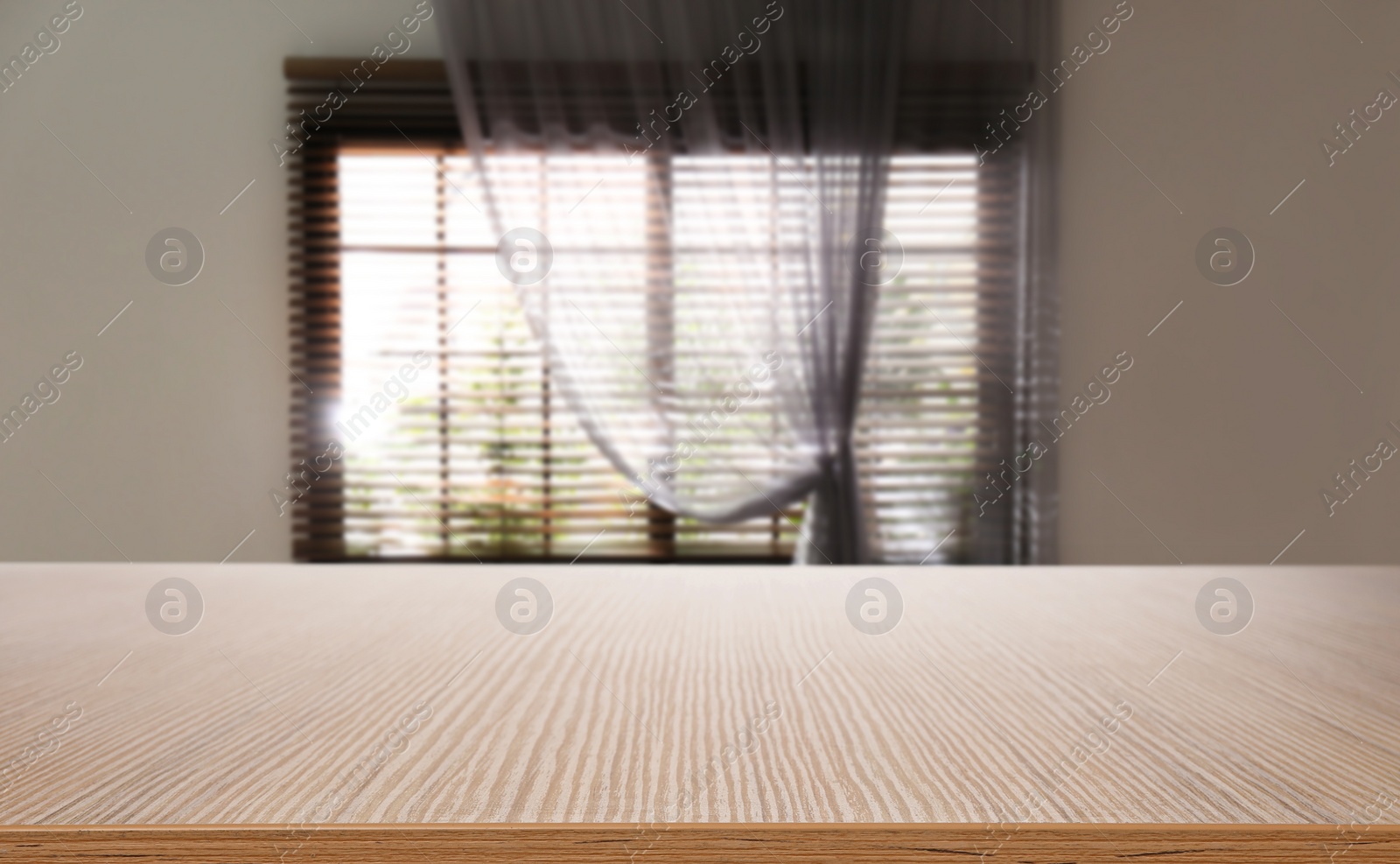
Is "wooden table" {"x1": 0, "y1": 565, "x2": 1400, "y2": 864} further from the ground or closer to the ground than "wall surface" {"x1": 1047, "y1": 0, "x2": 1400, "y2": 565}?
closer to the ground

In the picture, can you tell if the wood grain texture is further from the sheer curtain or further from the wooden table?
the sheer curtain

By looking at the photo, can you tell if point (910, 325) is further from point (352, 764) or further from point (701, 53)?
point (352, 764)

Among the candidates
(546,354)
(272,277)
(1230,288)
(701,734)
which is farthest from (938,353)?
(701,734)

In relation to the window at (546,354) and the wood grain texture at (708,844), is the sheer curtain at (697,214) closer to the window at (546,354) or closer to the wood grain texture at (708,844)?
the window at (546,354)

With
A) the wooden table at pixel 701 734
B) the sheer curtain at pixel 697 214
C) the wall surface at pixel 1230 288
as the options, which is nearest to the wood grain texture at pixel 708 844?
the wooden table at pixel 701 734

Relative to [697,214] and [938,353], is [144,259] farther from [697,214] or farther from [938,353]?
[938,353]

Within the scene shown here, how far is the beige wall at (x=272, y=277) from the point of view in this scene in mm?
1883

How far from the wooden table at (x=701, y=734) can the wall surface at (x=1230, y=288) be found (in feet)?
3.98

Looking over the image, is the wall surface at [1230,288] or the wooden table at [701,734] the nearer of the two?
the wooden table at [701,734]

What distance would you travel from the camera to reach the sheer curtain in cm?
223

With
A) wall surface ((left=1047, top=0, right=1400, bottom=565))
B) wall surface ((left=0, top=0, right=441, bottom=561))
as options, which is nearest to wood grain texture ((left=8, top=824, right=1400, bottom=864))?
wall surface ((left=1047, top=0, right=1400, bottom=565))

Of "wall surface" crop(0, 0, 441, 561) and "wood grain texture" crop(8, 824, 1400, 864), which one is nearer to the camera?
"wood grain texture" crop(8, 824, 1400, 864)

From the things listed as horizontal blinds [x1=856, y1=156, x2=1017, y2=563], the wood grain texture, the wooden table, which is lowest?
the wood grain texture

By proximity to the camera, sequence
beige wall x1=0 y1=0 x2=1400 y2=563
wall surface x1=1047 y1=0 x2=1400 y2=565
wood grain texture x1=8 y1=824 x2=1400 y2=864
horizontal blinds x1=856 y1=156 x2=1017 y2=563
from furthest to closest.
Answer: horizontal blinds x1=856 y1=156 x2=1017 y2=563, beige wall x1=0 y1=0 x2=1400 y2=563, wall surface x1=1047 y1=0 x2=1400 y2=565, wood grain texture x1=8 y1=824 x2=1400 y2=864
